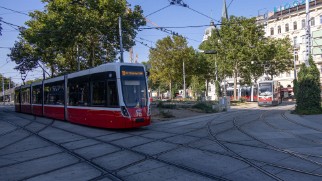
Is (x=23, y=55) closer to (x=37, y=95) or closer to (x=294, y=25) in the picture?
(x=37, y=95)

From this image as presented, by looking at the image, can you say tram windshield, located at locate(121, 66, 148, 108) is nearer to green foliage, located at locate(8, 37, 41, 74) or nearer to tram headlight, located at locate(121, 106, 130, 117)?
tram headlight, located at locate(121, 106, 130, 117)

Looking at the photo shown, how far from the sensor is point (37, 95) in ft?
81.9

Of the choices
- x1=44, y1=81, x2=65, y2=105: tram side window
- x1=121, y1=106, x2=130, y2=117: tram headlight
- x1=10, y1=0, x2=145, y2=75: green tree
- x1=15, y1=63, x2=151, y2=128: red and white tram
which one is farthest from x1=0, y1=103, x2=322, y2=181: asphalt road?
x1=10, y1=0, x2=145, y2=75: green tree

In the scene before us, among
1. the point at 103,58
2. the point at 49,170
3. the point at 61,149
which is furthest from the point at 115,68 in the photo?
the point at 103,58

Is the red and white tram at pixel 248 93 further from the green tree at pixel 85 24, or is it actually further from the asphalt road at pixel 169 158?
the asphalt road at pixel 169 158

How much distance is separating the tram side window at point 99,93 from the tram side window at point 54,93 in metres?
4.96

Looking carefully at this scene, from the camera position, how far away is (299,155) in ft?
26.1

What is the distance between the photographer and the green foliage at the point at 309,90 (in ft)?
67.3

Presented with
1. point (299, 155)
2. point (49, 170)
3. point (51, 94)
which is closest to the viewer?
point (49, 170)

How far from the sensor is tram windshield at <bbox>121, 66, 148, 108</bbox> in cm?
1365

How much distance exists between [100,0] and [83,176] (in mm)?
23600

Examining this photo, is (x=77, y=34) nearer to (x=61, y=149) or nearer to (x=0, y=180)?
(x=61, y=149)

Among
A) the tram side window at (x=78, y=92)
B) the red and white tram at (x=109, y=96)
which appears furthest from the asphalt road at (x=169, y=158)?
the tram side window at (x=78, y=92)

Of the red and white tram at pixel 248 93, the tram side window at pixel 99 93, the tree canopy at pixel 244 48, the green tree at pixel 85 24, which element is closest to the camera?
the tram side window at pixel 99 93
